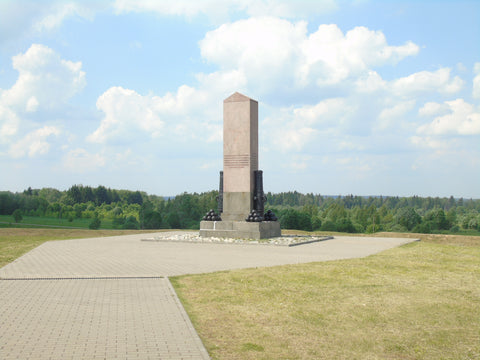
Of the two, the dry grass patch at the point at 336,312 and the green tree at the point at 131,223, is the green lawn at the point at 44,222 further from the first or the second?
the dry grass patch at the point at 336,312

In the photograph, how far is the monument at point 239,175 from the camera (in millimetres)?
20750

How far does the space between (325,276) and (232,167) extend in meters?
11.2

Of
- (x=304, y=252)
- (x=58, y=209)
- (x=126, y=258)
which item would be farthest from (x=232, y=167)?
(x=58, y=209)

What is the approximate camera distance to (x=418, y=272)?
37.3ft

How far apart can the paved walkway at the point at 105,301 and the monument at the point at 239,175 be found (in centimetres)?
485

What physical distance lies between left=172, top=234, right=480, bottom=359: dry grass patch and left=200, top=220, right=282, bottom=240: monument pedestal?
8.01 meters

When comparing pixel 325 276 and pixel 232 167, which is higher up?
pixel 232 167

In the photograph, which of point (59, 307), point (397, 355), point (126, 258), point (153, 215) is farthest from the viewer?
point (153, 215)

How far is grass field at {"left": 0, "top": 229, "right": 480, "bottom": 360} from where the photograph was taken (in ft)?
19.0

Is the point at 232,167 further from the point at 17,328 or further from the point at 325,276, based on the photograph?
the point at 17,328

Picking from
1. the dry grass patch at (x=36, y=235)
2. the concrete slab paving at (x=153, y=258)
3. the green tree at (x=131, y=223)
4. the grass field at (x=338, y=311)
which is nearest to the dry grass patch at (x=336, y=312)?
the grass field at (x=338, y=311)

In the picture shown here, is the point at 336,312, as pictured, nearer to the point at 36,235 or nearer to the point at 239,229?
the point at 239,229

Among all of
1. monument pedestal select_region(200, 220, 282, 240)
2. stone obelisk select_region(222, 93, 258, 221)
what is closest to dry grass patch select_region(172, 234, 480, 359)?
monument pedestal select_region(200, 220, 282, 240)

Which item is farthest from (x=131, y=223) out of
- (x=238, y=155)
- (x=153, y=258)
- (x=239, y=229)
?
(x=153, y=258)
